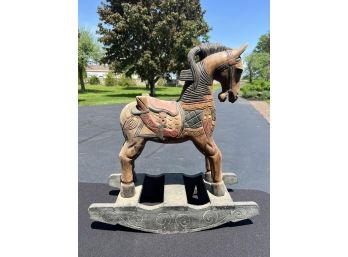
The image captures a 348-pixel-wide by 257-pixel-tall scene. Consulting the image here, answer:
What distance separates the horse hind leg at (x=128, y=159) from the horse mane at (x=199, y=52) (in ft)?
2.71

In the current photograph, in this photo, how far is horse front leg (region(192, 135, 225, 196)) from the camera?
297 cm

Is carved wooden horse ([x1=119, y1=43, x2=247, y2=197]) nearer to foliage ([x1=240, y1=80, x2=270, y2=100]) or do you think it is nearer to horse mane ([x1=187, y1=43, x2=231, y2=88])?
horse mane ([x1=187, y1=43, x2=231, y2=88])

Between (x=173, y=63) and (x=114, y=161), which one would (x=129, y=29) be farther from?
(x=114, y=161)

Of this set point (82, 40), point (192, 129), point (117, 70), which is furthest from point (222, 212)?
point (82, 40)

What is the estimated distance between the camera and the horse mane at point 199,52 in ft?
9.37

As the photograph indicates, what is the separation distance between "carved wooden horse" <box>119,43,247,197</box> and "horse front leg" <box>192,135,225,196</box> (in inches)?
0.4

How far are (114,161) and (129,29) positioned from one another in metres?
16.2

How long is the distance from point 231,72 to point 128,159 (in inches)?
53.7

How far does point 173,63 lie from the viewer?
64.5 ft

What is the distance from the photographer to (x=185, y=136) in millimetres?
2969

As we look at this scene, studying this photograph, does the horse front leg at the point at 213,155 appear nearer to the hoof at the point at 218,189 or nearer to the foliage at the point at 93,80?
the hoof at the point at 218,189

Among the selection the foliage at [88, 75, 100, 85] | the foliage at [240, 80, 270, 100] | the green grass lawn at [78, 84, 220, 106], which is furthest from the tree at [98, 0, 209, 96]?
the foliage at [88, 75, 100, 85]

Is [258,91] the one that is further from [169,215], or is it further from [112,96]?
[169,215]

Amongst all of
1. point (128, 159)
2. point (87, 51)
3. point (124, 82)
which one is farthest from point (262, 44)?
point (128, 159)
